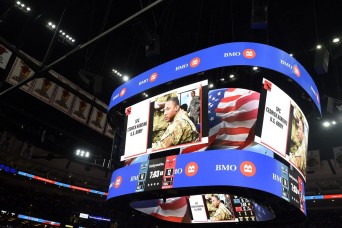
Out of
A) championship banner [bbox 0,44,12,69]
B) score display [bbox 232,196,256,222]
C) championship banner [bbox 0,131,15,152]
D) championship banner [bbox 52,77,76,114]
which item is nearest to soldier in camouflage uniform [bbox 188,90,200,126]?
score display [bbox 232,196,256,222]

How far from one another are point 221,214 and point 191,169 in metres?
2.38

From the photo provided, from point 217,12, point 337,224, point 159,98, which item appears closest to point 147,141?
point 159,98

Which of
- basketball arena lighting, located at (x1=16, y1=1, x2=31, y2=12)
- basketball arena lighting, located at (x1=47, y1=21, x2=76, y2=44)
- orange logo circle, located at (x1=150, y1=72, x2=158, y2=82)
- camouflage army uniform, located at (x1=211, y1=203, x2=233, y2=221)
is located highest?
basketball arena lighting, located at (x1=47, y1=21, x2=76, y2=44)

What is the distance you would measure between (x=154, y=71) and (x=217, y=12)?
8.49 feet

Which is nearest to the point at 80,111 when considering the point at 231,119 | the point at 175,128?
the point at 175,128

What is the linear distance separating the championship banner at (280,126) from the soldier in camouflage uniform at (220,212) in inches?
75.5

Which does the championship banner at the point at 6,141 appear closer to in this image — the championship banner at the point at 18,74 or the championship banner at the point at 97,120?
the championship banner at the point at 97,120

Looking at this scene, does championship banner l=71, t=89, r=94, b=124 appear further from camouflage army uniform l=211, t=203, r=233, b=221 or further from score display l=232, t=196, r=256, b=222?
score display l=232, t=196, r=256, b=222

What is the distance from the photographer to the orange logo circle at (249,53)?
5012 mm

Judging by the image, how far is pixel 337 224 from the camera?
14.8 meters

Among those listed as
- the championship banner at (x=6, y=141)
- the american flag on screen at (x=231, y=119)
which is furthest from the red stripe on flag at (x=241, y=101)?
the championship banner at (x=6, y=141)

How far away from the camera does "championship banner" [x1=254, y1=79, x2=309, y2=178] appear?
183 inches

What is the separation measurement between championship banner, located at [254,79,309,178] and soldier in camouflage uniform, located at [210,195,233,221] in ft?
6.29

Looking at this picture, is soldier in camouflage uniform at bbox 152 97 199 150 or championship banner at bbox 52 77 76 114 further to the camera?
championship banner at bbox 52 77 76 114
